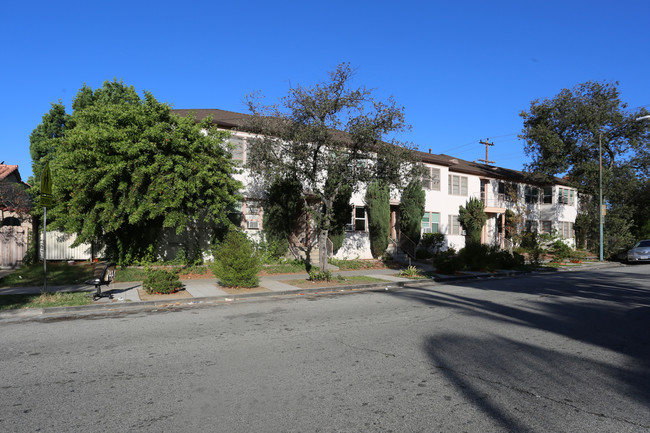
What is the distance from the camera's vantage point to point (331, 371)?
5.11 metres

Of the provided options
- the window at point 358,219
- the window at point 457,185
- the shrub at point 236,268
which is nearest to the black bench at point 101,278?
the shrub at point 236,268

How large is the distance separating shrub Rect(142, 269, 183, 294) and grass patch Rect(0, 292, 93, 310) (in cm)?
150

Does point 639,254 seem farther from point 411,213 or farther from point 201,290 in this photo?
point 201,290

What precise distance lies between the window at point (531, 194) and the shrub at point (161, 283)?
3138cm

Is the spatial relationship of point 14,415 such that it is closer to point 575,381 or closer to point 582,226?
point 575,381

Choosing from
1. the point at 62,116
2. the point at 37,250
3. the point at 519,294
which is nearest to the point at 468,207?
the point at 519,294

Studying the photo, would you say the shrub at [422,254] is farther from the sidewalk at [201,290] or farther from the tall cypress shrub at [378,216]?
the sidewalk at [201,290]

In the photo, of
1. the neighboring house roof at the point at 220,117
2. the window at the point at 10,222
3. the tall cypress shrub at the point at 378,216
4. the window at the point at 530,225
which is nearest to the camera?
the window at the point at 10,222

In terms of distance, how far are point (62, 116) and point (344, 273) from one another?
2010 centimetres

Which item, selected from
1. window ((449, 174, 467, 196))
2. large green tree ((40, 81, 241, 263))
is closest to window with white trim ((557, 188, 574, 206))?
window ((449, 174, 467, 196))

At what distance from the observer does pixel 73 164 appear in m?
13.6

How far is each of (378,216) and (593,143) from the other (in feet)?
65.1

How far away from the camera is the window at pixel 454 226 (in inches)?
1090

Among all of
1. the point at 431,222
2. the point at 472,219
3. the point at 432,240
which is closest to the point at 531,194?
the point at 472,219
